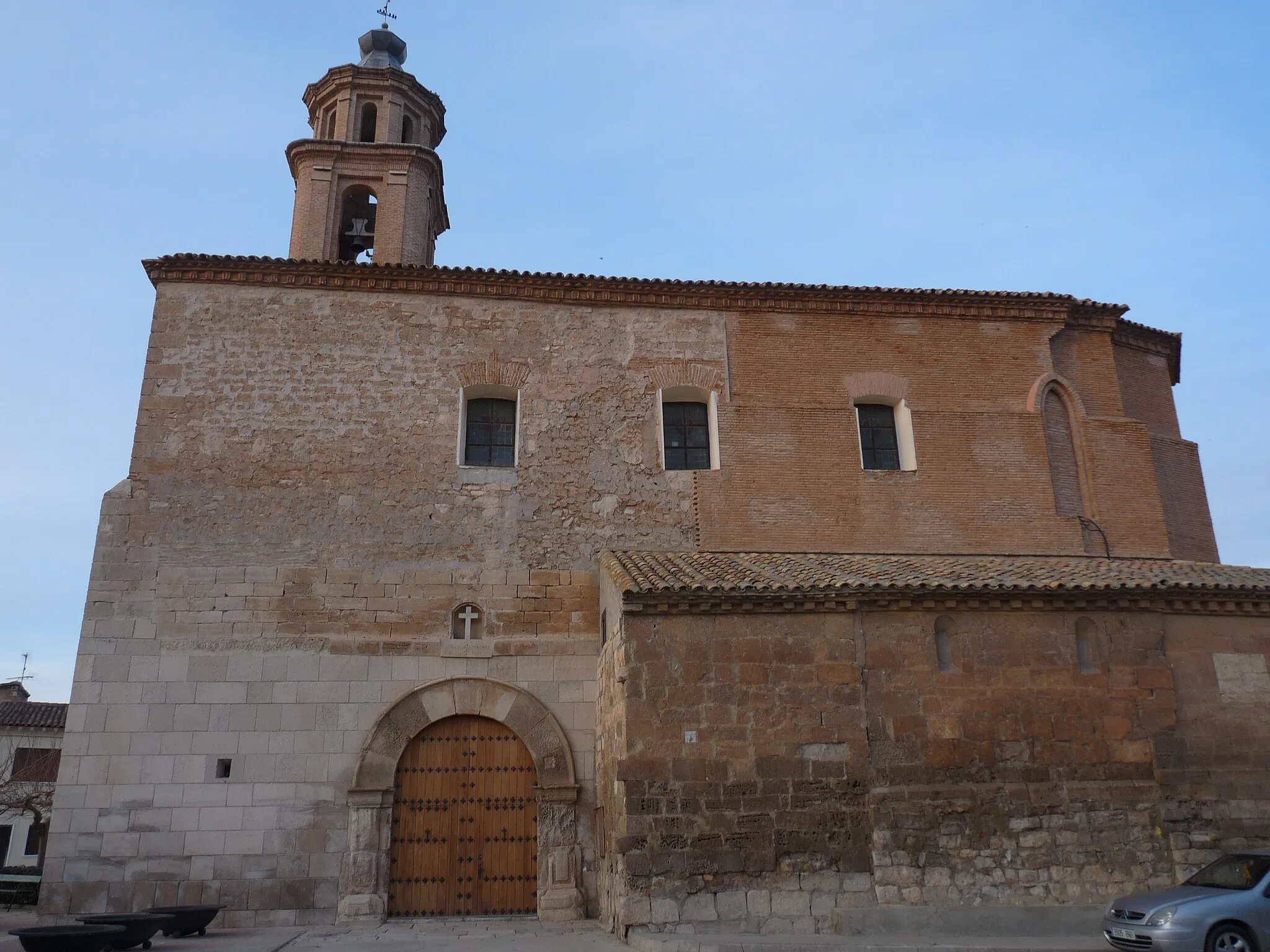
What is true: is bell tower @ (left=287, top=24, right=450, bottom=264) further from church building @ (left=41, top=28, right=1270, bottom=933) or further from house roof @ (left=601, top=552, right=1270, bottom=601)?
house roof @ (left=601, top=552, right=1270, bottom=601)

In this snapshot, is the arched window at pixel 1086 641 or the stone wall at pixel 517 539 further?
the arched window at pixel 1086 641

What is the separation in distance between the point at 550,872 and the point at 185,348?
810 centimetres

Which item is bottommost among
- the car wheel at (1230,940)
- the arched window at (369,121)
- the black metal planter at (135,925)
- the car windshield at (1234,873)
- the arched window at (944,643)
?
the car wheel at (1230,940)

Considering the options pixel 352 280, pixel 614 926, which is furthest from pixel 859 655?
pixel 352 280

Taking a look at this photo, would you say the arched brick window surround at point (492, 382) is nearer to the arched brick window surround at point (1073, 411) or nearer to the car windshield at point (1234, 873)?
the arched brick window surround at point (1073, 411)

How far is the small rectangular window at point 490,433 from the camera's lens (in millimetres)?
12359

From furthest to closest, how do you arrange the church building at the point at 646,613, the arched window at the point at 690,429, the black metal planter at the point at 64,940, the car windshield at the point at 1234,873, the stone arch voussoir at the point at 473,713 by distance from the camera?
1. the arched window at the point at 690,429
2. the stone arch voussoir at the point at 473,713
3. the church building at the point at 646,613
4. the car windshield at the point at 1234,873
5. the black metal planter at the point at 64,940

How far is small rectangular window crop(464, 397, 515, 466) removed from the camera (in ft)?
40.5

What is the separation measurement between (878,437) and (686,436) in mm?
2785

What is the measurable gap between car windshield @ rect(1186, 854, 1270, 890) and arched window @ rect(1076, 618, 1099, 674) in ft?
7.11

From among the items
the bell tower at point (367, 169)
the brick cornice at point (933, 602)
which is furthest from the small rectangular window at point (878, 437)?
the bell tower at point (367, 169)

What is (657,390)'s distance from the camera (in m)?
12.8

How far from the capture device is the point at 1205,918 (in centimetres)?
752

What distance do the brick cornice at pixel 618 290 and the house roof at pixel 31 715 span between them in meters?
18.9
